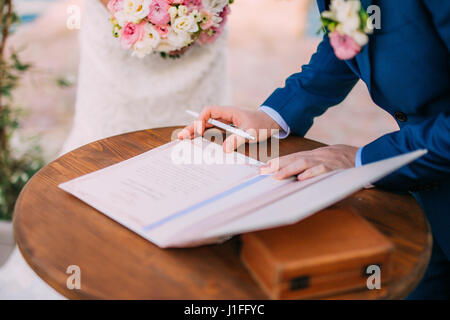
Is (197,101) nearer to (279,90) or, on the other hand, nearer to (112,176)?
(279,90)

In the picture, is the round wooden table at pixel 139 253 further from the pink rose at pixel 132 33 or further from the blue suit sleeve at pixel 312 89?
the pink rose at pixel 132 33

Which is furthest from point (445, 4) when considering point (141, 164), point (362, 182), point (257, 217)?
point (141, 164)

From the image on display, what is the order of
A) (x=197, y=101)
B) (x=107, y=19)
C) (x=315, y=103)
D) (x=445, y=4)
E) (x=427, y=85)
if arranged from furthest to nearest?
(x=197, y=101) → (x=107, y=19) → (x=315, y=103) → (x=427, y=85) → (x=445, y=4)

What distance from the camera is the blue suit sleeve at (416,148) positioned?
0.84 metres

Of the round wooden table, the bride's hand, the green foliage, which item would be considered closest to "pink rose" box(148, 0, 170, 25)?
the bride's hand

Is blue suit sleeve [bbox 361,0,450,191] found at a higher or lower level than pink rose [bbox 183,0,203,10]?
lower

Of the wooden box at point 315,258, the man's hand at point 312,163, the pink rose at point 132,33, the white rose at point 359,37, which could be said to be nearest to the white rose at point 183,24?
the pink rose at point 132,33

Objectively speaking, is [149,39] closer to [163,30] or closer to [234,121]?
[163,30]

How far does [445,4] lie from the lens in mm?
797

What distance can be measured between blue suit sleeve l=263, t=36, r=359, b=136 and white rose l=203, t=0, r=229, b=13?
0.39 m

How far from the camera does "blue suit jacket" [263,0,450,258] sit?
0.85 m

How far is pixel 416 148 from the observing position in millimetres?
875

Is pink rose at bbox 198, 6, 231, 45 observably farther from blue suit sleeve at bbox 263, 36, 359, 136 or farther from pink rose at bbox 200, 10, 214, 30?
blue suit sleeve at bbox 263, 36, 359, 136
